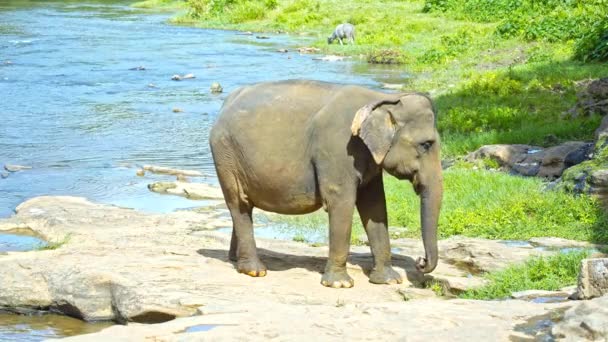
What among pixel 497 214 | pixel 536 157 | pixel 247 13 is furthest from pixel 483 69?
pixel 247 13

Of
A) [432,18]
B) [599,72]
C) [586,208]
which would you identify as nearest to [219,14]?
[432,18]

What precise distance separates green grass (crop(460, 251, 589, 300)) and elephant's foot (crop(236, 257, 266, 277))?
5.78 feet

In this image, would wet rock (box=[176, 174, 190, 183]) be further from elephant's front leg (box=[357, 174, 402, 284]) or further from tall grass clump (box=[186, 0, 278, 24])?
tall grass clump (box=[186, 0, 278, 24])

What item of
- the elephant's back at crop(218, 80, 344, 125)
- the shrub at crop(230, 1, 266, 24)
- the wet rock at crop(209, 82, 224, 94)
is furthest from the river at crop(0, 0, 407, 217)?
the elephant's back at crop(218, 80, 344, 125)

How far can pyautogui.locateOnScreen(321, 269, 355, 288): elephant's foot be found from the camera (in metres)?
8.85

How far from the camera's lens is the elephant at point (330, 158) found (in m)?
8.77

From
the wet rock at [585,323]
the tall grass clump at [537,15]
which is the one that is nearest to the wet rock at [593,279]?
the wet rock at [585,323]

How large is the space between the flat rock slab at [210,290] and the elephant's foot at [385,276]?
78 millimetres

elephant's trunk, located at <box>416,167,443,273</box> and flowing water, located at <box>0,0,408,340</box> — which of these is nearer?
elephant's trunk, located at <box>416,167,443,273</box>

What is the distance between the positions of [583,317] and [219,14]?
38.7 metres

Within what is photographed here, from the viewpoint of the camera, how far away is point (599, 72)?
2031 cm

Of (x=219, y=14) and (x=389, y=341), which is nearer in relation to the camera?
(x=389, y=341)

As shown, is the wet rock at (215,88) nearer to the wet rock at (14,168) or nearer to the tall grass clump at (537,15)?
the tall grass clump at (537,15)

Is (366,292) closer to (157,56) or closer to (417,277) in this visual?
(417,277)
